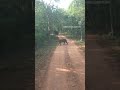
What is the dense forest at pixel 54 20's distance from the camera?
377cm

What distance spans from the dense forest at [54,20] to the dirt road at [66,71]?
0.70ft

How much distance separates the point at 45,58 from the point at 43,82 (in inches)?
12.7

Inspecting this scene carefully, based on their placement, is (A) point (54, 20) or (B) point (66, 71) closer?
(B) point (66, 71)

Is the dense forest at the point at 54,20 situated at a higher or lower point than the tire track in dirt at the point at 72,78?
higher

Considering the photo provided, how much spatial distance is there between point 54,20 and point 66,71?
0.69 m

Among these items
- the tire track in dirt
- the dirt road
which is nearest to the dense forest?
the dirt road

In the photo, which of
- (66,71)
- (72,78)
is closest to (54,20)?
(66,71)

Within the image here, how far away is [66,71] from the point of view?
12.3ft

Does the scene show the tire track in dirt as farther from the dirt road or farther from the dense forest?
the dense forest

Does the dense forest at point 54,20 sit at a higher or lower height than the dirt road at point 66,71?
higher

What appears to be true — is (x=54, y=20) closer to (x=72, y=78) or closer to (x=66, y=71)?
(x=66, y=71)

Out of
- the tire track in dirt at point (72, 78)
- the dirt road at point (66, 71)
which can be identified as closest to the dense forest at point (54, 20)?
the dirt road at point (66, 71)

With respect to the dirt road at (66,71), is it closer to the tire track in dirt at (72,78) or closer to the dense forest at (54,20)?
the tire track in dirt at (72,78)

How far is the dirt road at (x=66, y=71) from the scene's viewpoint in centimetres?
372
